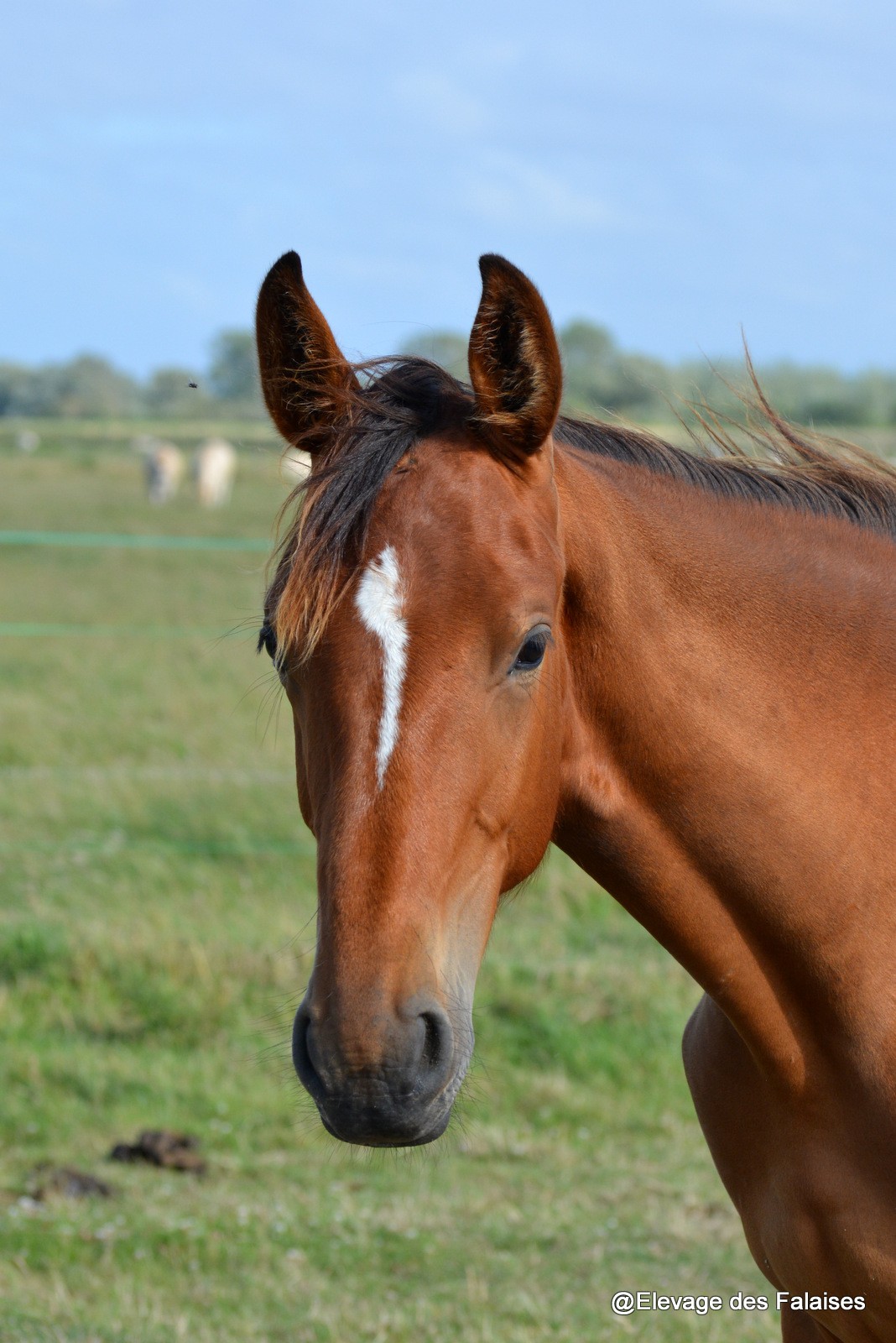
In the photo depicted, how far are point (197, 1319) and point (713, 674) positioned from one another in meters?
2.50

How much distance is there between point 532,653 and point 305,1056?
648mm

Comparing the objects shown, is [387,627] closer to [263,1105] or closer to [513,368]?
[513,368]

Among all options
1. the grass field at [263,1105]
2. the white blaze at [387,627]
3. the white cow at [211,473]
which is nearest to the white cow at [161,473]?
the white cow at [211,473]

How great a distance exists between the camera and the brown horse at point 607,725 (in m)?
1.77

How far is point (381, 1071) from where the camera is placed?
1.62 m

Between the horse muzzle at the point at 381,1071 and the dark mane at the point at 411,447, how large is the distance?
0.54 meters

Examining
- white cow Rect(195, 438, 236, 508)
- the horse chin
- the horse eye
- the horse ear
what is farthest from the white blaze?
white cow Rect(195, 438, 236, 508)

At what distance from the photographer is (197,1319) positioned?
348cm

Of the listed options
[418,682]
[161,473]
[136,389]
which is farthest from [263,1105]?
[161,473]

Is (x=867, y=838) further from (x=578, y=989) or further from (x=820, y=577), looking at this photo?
(x=578, y=989)

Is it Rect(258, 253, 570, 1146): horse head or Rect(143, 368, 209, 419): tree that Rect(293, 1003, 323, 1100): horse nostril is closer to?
Rect(258, 253, 570, 1146): horse head

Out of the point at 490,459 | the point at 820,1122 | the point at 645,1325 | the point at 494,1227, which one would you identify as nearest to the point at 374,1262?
the point at 494,1227

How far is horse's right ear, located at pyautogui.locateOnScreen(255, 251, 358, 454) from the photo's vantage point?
2.09 meters

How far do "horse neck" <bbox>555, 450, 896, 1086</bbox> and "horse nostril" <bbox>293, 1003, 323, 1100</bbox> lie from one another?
0.61 m
